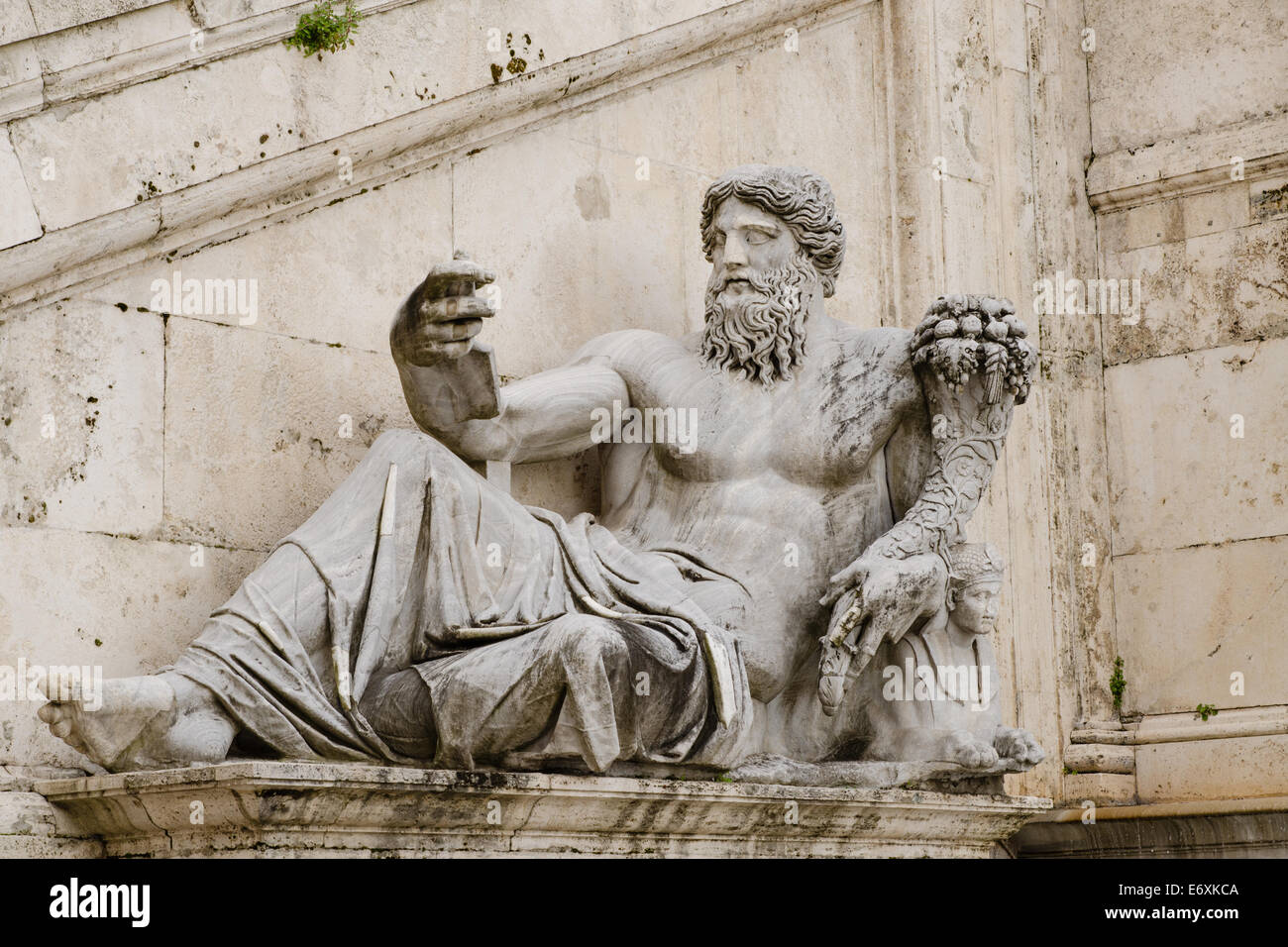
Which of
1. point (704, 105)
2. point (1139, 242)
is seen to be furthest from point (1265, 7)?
point (704, 105)

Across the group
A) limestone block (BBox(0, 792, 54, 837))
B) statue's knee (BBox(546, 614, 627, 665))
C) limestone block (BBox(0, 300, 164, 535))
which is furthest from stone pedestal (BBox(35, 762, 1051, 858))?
limestone block (BBox(0, 300, 164, 535))

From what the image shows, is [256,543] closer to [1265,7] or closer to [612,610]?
[612,610]

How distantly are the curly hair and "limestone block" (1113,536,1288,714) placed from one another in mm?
2423

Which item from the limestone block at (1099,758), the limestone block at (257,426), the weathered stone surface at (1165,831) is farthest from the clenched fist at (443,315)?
the limestone block at (1099,758)

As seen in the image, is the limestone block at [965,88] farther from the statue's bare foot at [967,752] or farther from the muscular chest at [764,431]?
the statue's bare foot at [967,752]

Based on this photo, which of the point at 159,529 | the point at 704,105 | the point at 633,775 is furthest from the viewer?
the point at 704,105

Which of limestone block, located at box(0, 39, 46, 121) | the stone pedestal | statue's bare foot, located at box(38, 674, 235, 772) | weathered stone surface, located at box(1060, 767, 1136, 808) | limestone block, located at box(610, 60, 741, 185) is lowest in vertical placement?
weathered stone surface, located at box(1060, 767, 1136, 808)

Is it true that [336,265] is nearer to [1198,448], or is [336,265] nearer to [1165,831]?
[1198,448]

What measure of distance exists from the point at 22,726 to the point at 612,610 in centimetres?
154

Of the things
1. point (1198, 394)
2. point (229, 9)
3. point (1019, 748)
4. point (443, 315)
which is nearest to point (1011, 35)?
point (1198, 394)

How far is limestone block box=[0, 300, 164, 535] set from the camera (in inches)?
228

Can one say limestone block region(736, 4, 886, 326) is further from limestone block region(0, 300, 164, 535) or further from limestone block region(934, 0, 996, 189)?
limestone block region(0, 300, 164, 535)

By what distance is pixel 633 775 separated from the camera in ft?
18.5
